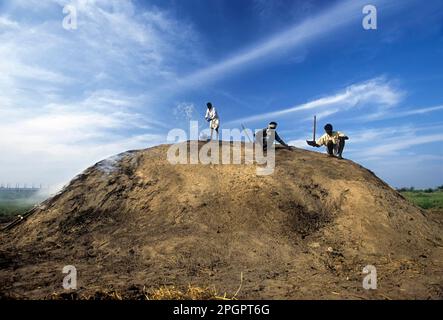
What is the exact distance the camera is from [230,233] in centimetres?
828

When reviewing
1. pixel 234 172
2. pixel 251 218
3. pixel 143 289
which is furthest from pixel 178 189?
pixel 143 289

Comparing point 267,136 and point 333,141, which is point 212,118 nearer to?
point 267,136

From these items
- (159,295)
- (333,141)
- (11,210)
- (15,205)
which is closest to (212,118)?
(333,141)

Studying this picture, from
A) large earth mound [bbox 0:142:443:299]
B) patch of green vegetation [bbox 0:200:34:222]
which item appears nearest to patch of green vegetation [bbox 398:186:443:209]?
large earth mound [bbox 0:142:443:299]

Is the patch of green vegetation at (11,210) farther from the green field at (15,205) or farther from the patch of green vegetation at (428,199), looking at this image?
the patch of green vegetation at (428,199)

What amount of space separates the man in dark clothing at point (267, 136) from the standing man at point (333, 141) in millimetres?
1490

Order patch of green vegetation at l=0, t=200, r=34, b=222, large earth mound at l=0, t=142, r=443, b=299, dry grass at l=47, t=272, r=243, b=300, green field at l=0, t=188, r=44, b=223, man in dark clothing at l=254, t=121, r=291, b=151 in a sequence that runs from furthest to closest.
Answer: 1. green field at l=0, t=188, r=44, b=223
2. patch of green vegetation at l=0, t=200, r=34, b=222
3. man in dark clothing at l=254, t=121, r=291, b=151
4. large earth mound at l=0, t=142, r=443, b=299
5. dry grass at l=47, t=272, r=243, b=300

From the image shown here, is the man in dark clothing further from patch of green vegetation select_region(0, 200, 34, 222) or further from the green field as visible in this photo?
patch of green vegetation select_region(0, 200, 34, 222)

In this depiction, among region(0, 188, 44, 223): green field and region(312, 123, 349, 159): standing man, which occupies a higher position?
region(312, 123, 349, 159): standing man

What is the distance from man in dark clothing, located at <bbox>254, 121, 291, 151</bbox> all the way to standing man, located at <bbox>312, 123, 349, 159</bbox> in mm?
1490

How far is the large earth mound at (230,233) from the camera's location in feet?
20.4

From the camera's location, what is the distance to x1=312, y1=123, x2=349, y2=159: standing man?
37.9 ft

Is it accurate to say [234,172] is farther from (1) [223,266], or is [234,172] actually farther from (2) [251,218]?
(1) [223,266]
